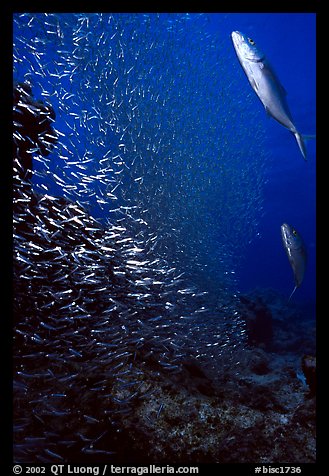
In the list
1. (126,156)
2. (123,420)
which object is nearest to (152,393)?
(123,420)

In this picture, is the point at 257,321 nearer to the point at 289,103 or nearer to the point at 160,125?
the point at 160,125

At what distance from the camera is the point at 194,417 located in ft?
12.8

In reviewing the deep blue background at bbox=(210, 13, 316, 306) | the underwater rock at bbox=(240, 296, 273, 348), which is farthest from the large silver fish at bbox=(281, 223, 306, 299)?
the underwater rock at bbox=(240, 296, 273, 348)

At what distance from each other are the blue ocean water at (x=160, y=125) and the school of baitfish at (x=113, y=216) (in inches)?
1.7

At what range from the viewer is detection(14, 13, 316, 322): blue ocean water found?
573cm

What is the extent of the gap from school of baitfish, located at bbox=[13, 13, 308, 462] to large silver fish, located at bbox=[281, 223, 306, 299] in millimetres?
1926

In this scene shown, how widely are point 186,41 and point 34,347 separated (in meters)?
9.23

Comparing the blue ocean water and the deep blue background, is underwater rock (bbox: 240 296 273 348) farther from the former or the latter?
the blue ocean water

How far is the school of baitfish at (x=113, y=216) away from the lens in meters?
3.93

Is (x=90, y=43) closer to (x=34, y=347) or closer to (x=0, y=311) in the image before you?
(x=0, y=311)

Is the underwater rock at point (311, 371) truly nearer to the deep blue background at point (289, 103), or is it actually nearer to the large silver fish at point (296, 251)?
the deep blue background at point (289, 103)

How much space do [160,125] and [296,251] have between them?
659cm

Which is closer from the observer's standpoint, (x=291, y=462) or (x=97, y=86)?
(x=291, y=462)

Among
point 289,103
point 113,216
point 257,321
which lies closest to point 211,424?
point 113,216
